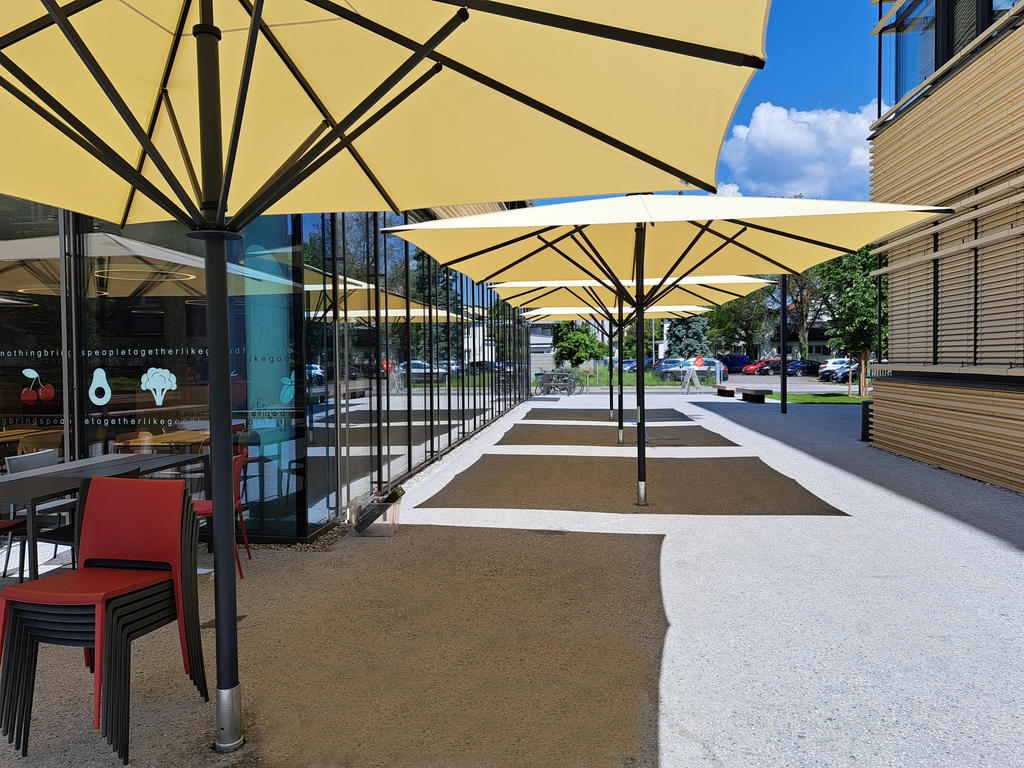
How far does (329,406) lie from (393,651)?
330 cm

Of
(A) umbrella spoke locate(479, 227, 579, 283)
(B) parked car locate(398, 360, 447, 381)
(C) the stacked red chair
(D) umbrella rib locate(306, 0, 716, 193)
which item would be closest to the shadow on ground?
(D) umbrella rib locate(306, 0, 716, 193)

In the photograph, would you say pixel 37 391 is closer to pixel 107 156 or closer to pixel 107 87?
pixel 107 156

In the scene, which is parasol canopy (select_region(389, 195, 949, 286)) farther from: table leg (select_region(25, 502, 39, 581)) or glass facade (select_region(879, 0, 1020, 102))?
glass facade (select_region(879, 0, 1020, 102))

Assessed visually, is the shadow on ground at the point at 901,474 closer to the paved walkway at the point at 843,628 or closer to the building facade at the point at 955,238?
the paved walkway at the point at 843,628

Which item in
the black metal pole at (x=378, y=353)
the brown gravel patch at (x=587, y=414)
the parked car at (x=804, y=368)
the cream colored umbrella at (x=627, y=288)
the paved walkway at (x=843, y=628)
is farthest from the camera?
the parked car at (x=804, y=368)

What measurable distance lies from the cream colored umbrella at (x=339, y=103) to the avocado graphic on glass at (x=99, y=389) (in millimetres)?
2578

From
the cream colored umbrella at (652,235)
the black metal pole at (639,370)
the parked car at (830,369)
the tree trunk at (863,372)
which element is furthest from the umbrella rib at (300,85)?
the parked car at (830,369)

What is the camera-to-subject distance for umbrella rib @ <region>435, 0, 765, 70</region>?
269 centimetres

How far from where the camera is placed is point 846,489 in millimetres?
8664

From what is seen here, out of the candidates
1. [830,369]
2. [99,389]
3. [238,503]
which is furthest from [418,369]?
[830,369]

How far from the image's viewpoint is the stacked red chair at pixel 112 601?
2.84 m

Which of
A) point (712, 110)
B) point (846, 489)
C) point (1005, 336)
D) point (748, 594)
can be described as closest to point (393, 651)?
point (748, 594)

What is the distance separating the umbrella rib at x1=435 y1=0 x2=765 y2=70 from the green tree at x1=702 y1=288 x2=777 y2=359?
59433 millimetres

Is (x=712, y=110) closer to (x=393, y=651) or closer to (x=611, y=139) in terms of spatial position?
(x=611, y=139)
